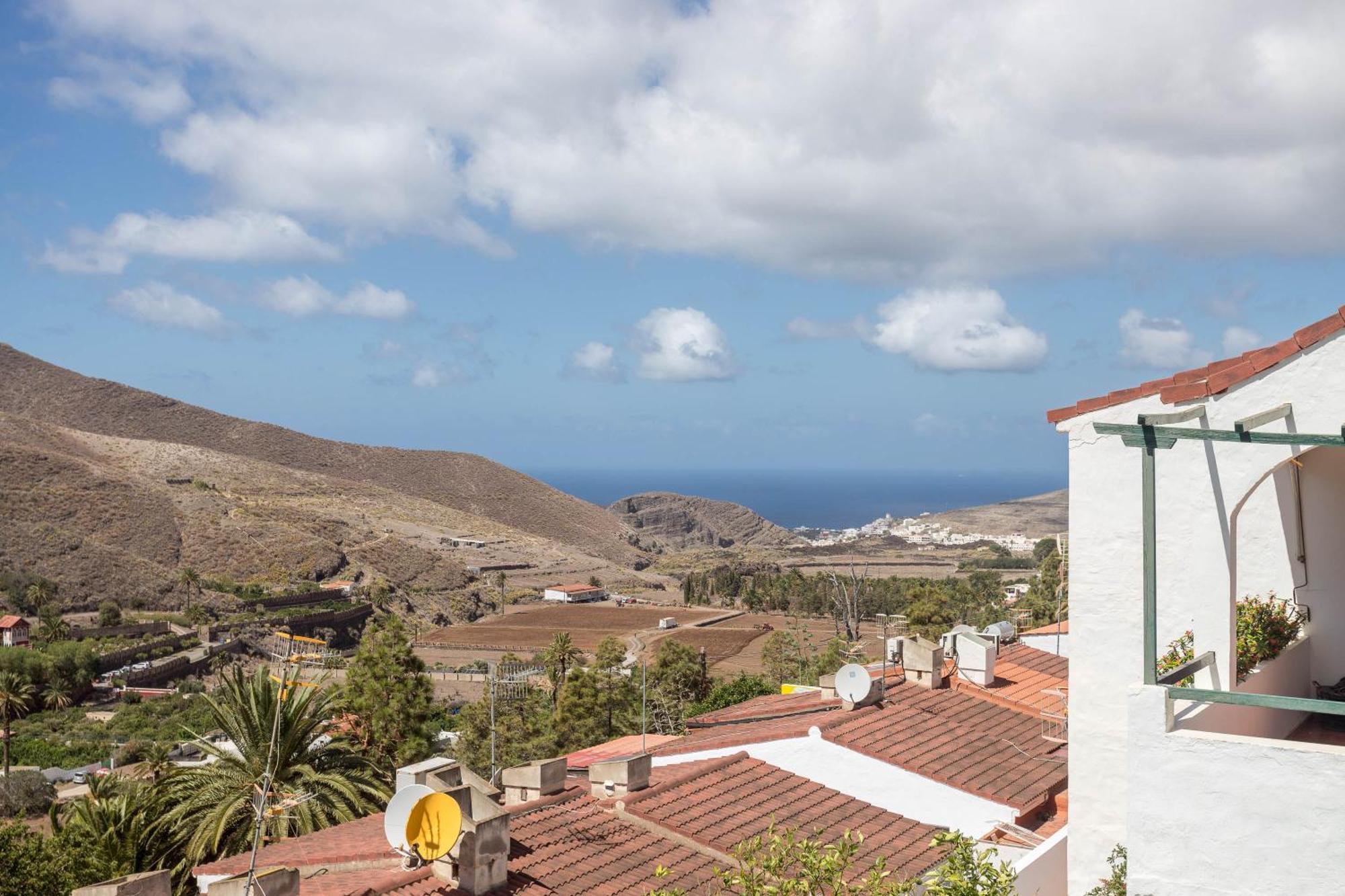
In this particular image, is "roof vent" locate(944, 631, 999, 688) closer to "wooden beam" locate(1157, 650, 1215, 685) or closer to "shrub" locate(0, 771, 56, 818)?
"wooden beam" locate(1157, 650, 1215, 685)

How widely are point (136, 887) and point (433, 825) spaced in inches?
89.2

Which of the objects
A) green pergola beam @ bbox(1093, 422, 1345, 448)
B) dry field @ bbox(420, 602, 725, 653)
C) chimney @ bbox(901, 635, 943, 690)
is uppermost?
green pergola beam @ bbox(1093, 422, 1345, 448)

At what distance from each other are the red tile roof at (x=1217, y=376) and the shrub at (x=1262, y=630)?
5.75ft

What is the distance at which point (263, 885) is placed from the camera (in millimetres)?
8391

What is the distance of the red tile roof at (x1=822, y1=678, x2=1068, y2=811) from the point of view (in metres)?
13.6

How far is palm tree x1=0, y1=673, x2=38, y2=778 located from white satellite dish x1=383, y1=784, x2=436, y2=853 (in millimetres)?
34331

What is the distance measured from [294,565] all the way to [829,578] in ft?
142

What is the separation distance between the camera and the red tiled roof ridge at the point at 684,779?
476 inches

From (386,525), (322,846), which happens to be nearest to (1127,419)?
(322,846)

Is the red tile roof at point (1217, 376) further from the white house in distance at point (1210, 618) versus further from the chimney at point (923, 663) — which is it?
the chimney at point (923, 663)

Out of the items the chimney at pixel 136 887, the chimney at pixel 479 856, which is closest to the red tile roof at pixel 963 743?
the chimney at pixel 479 856

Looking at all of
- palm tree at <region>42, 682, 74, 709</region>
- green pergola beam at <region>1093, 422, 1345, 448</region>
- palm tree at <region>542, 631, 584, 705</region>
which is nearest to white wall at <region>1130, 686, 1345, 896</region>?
green pergola beam at <region>1093, 422, 1345, 448</region>

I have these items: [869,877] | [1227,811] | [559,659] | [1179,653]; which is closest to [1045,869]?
[1179,653]

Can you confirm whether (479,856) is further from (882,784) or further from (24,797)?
(24,797)
